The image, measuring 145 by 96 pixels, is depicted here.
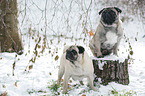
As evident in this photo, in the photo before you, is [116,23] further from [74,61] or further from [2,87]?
[2,87]

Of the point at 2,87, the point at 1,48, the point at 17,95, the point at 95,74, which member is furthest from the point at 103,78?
the point at 1,48

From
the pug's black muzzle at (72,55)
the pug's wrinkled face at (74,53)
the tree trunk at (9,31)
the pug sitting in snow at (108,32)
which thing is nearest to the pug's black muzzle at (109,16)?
the pug sitting in snow at (108,32)

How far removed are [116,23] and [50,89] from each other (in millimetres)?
2132

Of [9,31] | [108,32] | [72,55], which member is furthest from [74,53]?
[9,31]

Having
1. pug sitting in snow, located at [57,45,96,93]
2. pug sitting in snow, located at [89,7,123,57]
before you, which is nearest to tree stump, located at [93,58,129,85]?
pug sitting in snow, located at [89,7,123,57]

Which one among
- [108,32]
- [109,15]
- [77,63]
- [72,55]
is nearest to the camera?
[72,55]

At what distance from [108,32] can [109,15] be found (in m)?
0.43

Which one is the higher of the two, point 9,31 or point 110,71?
point 9,31

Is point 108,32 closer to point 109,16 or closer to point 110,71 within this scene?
point 109,16

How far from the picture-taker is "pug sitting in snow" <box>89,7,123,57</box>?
375 centimetres

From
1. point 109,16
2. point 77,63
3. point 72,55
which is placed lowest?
point 77,63

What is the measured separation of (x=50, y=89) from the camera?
366cm

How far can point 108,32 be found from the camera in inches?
155

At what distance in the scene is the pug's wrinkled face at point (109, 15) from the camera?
3707 millimetres
